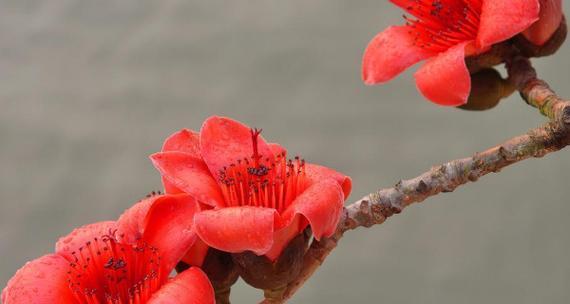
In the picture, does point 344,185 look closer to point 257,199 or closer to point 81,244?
point 257,199

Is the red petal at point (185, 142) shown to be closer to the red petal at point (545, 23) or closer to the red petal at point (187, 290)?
the red petal at point (187, 290)

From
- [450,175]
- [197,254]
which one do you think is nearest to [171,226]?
[197,254]

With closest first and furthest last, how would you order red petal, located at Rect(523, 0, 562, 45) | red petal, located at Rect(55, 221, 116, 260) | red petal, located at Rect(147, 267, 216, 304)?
red petal, located at Rect(147, 267, 216, 304) → red petal, located at Rect(55, 221, 116, 260) → red petal, located at Rect(523, 0, 562, 45)

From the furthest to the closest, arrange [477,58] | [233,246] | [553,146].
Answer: [477,58]
[553,146]
[233,246]

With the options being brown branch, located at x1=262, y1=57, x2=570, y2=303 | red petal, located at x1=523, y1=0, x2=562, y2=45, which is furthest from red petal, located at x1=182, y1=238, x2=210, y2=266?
red petal, located at x1=523, y1=0, x2=562, y2=45

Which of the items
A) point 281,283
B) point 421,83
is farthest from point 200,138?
point 421,83

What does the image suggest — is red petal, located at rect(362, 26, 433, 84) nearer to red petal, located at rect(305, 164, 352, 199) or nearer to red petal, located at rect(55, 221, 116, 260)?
red petal, located at rect(305, 164, 352, 199)
